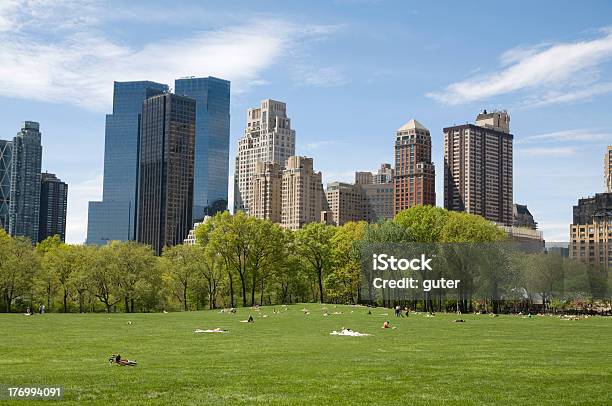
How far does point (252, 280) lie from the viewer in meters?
132

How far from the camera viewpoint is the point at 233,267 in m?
127

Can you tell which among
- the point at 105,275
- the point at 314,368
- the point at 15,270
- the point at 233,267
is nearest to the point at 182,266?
the point at 233,267

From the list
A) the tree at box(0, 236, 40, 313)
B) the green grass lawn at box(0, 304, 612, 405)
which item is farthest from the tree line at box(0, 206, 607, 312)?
the green grass lawn at box(0, 304, 612, 405)

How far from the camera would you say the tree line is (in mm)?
109625

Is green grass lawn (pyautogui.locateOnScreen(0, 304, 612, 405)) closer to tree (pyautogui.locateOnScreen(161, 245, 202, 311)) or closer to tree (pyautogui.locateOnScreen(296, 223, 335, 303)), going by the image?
tree (pyautogui.locateOnScreen(161, 245, 202, 311))

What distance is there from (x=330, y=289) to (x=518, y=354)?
8849cm

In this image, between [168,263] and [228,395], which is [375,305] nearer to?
[168,263]

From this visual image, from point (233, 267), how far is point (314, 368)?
95698mm

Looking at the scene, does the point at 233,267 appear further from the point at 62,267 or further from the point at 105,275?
the point at 62,267

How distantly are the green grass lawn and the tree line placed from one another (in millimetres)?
60217

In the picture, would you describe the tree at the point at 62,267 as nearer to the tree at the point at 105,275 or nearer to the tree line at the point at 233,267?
the tree line at the point at 233,267

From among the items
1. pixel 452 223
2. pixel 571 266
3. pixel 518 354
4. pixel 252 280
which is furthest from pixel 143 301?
pixel 518 354

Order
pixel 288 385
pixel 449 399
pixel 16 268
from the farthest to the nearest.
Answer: pixel 16 268, pixel 288 385, pixel 449 399

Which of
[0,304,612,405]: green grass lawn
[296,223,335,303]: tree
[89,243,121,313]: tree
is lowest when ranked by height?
[0,304,612,405]: green grass lawn
